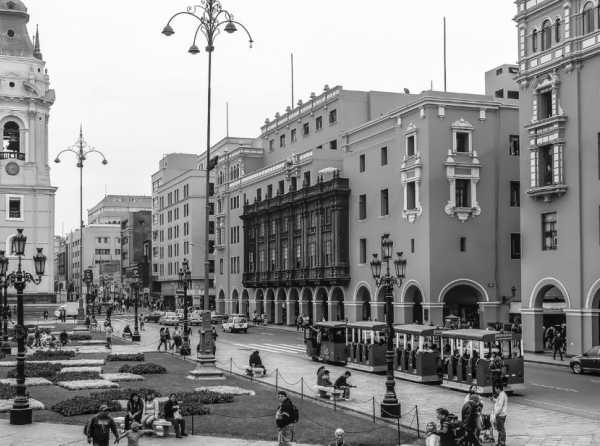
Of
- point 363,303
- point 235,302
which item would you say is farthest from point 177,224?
point 363,303

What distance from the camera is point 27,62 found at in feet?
312

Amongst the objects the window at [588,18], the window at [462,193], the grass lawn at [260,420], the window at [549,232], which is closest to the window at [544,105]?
the window at [588,18]

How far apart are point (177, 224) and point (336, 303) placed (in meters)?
57.7

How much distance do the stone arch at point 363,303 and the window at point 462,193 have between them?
12.5 metres

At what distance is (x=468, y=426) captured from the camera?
20906mm

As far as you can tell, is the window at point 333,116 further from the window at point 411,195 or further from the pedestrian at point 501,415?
the pedestrian at point 501,415

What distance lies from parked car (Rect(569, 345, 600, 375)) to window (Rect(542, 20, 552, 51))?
18705mm

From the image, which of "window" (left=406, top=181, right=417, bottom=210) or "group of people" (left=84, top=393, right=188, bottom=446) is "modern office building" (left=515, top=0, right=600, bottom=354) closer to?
"window" (left=406, top=181, right=417, bottom=210)

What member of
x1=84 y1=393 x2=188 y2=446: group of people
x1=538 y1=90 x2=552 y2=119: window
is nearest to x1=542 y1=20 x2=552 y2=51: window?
x1=538 y1=90 x2=552 y2=119: window

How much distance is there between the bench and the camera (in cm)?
3108

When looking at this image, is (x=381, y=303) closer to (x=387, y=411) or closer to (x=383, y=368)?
(x=383, y=368)

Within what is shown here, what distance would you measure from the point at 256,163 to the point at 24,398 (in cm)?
7587

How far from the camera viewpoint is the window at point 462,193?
61.8 metres

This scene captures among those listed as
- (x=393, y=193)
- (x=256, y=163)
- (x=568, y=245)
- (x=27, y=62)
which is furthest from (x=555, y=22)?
(x=27, y=62)
